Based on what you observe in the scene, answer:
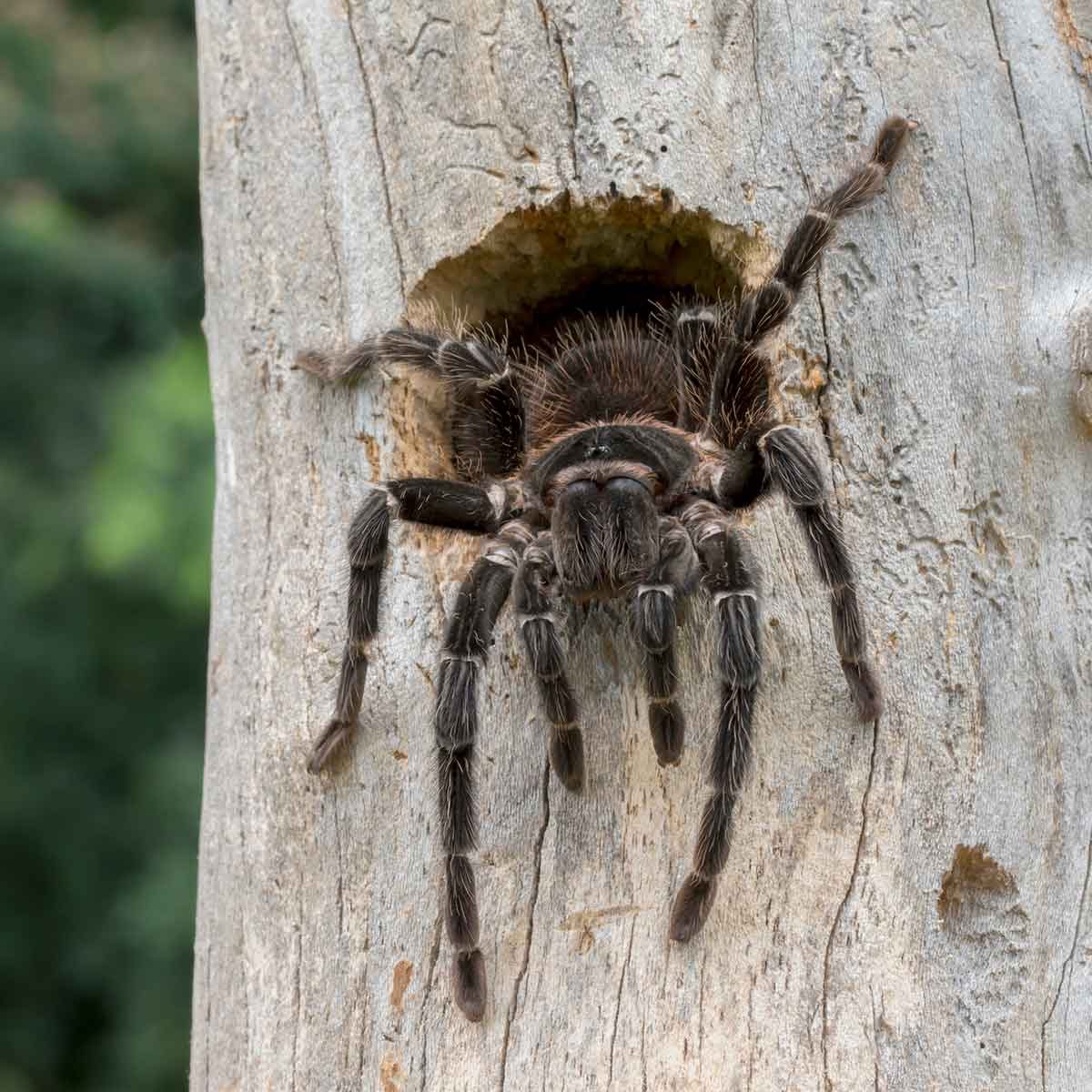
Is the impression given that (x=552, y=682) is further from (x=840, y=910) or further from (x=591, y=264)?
(x=591, y=264)

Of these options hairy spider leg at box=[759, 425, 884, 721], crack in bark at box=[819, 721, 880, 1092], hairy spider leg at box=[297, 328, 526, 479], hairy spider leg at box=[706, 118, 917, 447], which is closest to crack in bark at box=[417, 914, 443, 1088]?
crack in bark at box=[819, 721, 880, 1092]

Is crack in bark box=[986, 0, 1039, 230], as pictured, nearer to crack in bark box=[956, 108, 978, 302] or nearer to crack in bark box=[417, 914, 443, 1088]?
crack in bark box=[956, 108, 978, 302]

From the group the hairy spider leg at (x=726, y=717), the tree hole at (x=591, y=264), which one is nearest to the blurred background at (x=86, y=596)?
the tree hole at (x=591, y=264)

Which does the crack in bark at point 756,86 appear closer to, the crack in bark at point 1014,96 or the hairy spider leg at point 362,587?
the crack in bark at point 1014,96

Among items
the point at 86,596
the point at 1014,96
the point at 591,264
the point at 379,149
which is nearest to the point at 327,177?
the point at 379,149

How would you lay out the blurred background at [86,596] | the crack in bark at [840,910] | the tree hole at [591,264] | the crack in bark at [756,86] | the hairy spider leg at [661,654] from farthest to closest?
the blurred background at [86,596] → the tree hole at [591,264] → the crack in bark at [756,86] → the hairy spider leg at [661,654] → the crack in bark at [840,910]

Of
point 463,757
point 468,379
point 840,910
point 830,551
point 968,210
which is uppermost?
point 968,210

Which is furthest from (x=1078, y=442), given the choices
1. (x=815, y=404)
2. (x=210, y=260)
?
(x=210, y=260)
